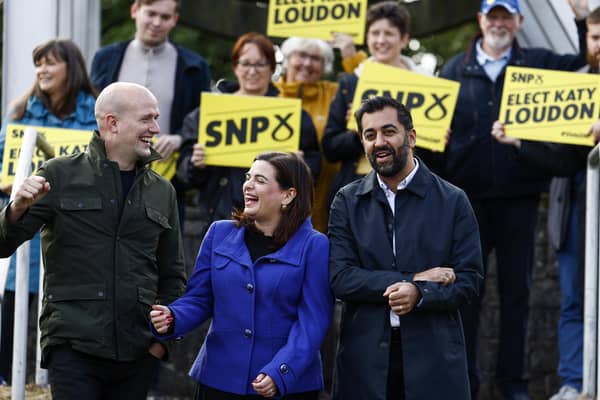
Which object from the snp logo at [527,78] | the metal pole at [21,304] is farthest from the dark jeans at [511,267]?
the metal pole at [21,304]

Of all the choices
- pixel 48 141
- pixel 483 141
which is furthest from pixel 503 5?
pixel 48 141

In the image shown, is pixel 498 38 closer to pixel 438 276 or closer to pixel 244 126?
pixel 244 126

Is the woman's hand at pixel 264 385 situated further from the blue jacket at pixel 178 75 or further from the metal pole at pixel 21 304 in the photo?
the blue jacket at pixel 178 75

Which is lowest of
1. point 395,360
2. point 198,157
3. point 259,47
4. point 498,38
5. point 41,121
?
point 395,360

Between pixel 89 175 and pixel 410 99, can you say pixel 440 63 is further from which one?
pixel 89 175

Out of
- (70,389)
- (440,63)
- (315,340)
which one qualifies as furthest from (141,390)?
(440,63)

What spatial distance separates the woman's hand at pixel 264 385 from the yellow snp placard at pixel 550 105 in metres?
2.55

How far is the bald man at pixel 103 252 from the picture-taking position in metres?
4.98

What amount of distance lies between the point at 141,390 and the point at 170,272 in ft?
1.71

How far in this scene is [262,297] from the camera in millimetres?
5129

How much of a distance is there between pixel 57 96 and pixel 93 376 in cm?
244

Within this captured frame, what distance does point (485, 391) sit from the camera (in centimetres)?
920

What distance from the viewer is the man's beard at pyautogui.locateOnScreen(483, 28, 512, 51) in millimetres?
7219

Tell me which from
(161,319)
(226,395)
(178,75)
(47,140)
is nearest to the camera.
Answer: (161,319)
